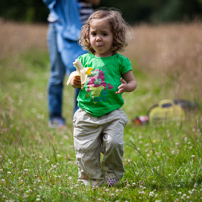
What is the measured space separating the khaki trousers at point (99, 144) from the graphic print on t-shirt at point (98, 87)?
159 mm

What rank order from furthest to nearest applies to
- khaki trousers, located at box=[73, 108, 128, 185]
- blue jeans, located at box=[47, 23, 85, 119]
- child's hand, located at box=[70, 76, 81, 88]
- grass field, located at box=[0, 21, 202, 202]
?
blue jeans, located at box=[47, 23, 85, 119] → child's hand, located at box=[70, 76, 81, 88] → khaki trousers, located at box=[73, 108, 128, 185] → grass field, located at box=[0, 21, 202, 202]

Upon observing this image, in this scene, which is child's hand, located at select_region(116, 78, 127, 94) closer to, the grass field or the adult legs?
the grass field

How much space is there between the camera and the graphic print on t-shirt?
259cm

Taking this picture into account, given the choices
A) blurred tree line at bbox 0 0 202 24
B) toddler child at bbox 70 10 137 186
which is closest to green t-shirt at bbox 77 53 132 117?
toddler child at bbox 70 10 137 186

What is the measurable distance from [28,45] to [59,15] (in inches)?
312

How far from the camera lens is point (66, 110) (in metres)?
6.01

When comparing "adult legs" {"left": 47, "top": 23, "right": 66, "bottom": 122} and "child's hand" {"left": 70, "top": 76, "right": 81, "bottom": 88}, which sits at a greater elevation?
"child's hand" {"left": 70, "top": 76, "right": 81, "bottom": 88}

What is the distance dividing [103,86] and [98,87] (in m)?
0.04

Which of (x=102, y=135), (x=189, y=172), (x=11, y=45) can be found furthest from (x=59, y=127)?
(x=11, y=45)

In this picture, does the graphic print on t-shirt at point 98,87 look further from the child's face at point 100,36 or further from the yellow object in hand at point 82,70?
→ the child's face at point 100,36

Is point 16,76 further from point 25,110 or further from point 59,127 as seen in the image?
point 59,127

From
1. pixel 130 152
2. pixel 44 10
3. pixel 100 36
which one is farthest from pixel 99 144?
pixel 44 10

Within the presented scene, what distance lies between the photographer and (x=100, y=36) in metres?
2.62

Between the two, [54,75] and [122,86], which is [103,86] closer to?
[122,86]
